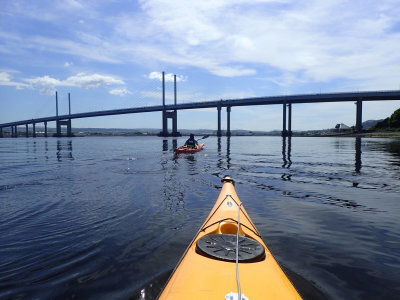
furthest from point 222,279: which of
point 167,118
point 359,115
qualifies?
point 167,118

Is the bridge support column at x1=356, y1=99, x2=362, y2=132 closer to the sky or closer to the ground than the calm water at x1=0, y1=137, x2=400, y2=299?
closer to the sky

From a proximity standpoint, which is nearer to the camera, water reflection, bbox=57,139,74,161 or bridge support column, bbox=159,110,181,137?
water reflection, bbox=57,139,74,161

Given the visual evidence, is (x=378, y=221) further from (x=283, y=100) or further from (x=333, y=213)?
(x=283, y=100)

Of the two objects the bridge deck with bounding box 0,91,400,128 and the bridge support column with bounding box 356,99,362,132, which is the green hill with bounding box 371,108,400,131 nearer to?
the bridge deck with bounding box 0,91,400,128

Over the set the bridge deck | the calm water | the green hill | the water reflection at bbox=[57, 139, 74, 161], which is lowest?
the calm water

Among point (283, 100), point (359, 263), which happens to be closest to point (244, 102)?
point (283, 100)

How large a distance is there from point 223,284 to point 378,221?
483 centimetres

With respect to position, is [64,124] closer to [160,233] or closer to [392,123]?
[160,233]

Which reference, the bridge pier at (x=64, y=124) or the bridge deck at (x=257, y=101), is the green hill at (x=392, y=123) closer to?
the bridge deck at (x=257, y=101)

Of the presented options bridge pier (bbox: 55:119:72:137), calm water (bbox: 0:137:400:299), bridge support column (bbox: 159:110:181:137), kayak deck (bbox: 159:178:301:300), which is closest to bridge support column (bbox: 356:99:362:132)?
bridge support column (bbox: 159:110:181:137)

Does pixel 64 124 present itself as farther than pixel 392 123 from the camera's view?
Yes

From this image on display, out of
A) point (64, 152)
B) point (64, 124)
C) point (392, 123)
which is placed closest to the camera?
point (64, 152)

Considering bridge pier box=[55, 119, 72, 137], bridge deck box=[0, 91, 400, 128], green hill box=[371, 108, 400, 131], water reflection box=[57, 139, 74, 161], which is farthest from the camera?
bridge pier box=[55, 119, 72, 137]

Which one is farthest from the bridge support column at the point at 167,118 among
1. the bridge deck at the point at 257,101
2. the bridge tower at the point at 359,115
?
the bridge tower at the point at 359,115
